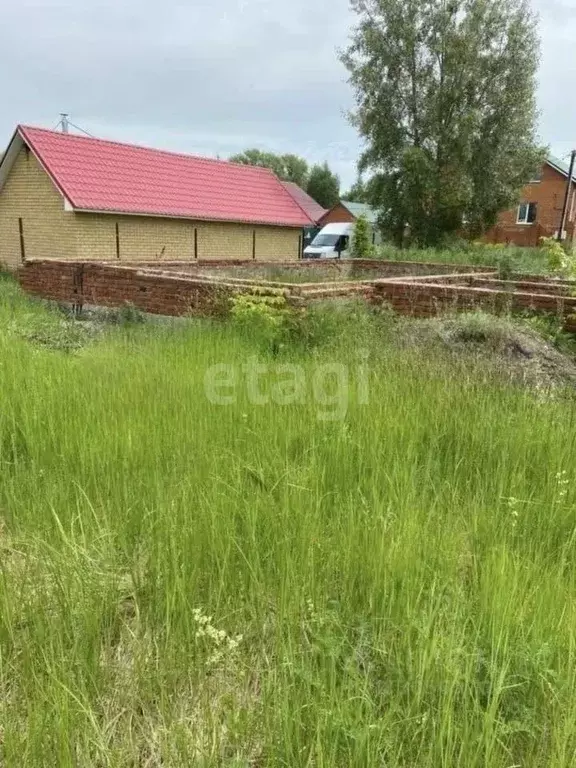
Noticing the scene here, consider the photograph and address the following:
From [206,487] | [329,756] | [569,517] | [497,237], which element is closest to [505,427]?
[569,517]

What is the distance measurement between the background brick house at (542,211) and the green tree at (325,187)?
2734 centimetres

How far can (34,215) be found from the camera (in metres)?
16.9

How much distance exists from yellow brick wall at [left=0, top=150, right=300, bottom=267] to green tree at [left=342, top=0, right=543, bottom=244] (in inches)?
384

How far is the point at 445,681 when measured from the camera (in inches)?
67.8

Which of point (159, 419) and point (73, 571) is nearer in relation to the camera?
point (73, 571)

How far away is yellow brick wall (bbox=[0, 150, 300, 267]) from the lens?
16172 mm

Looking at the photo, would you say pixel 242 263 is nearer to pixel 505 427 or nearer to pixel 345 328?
pixel 345 328

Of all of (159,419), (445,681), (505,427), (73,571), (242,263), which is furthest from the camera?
(242,263)

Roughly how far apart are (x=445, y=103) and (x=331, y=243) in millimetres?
9807

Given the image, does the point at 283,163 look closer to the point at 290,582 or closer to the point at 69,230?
the point at 69,230

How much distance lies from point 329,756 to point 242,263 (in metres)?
15.1

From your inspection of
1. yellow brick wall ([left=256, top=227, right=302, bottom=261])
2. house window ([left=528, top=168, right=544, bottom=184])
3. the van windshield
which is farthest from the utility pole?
yellow brick wall ([left=256, top=227, right=302, bottom=261])

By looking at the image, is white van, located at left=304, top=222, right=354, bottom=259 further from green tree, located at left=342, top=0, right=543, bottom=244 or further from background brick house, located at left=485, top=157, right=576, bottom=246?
background brick house, located at left=485, top=157, right=576, bottom=246

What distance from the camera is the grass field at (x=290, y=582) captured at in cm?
→ 165
